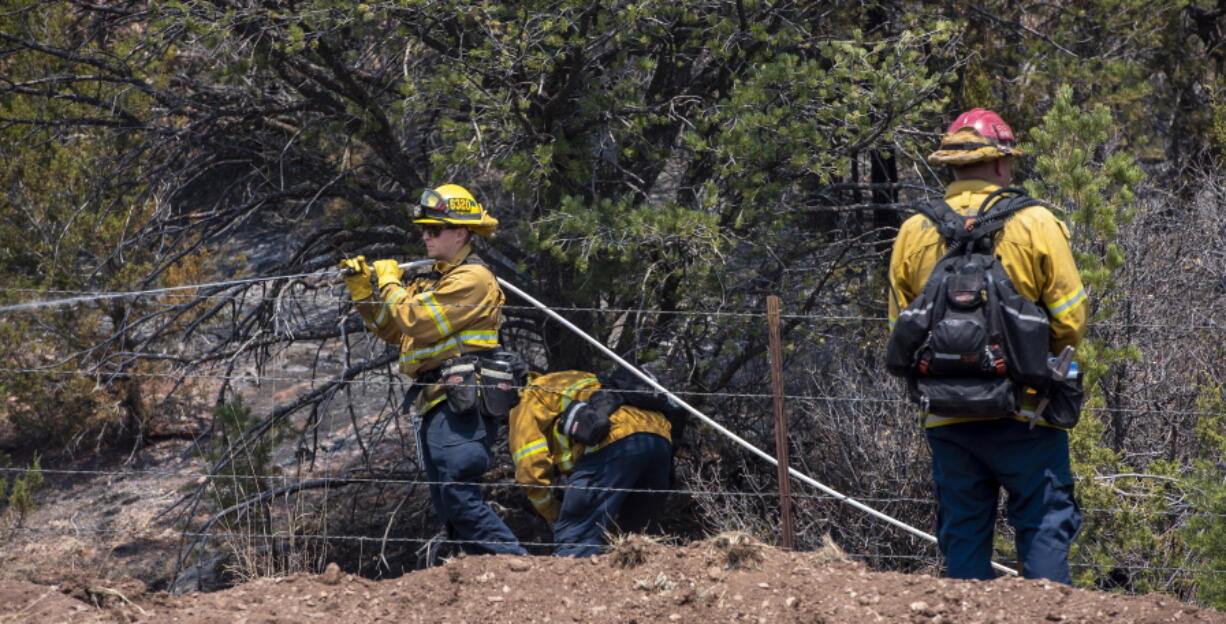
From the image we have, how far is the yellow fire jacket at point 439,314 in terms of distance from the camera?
18.3ft

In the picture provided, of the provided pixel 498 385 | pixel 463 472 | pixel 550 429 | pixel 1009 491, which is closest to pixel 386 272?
pixel 498 385

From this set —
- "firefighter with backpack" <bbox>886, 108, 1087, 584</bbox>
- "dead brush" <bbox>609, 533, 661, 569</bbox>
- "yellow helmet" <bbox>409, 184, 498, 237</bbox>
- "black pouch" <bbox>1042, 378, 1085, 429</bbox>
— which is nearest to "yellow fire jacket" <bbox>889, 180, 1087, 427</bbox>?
"firefighter with backpack" <bbox>886, 108, 1087, 584</bbox>

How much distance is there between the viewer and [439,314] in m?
5.63

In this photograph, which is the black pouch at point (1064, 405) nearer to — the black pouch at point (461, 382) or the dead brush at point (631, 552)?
the dead brush at point (631, 552)

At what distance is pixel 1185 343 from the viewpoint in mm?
7211

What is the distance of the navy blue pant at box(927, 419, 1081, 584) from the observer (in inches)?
167

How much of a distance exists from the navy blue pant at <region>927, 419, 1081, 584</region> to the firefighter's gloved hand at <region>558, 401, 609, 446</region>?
1980 mm

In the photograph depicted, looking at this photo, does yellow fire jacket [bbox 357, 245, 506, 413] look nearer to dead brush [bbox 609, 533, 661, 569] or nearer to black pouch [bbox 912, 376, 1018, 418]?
dead brush [bbox 609, 533, 661, 569]

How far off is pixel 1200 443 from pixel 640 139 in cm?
332

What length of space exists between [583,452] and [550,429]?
204mm

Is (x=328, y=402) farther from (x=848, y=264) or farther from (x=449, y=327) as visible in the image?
(x=848, y=264)

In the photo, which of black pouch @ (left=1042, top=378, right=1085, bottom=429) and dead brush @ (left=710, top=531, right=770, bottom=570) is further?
dead brush @ (left=710, top=531, right=770, bottom=570)

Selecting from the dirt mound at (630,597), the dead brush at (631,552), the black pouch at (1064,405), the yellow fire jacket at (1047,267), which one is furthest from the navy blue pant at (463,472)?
the black pouch at (1064,405)

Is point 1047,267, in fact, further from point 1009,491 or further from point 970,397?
point 1009,491
